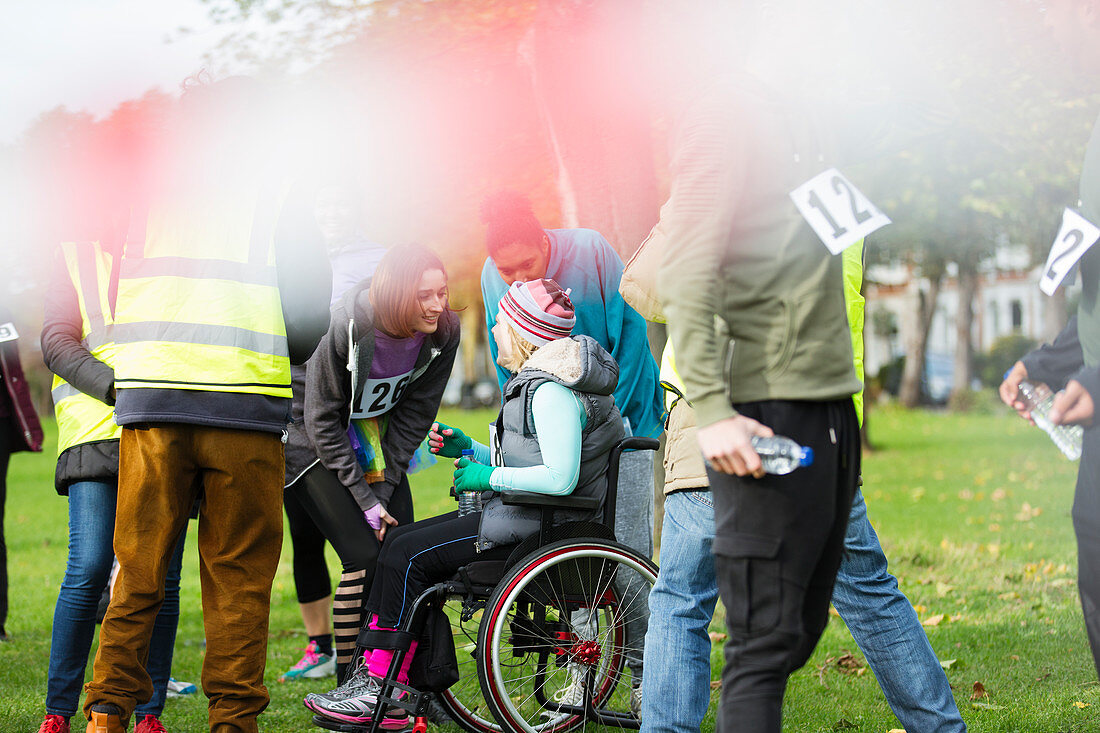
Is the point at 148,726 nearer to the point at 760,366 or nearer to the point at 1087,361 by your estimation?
the point at 760,366

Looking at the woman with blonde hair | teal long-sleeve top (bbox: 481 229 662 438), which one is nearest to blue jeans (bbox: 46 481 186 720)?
the woman with blonde hair

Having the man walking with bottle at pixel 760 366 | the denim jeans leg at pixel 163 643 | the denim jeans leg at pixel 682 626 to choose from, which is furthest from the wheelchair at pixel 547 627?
the man walking with bottle at pixel 760 366

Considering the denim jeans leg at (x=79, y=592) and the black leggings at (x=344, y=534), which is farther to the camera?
the black leggings at (x=344, y=534)

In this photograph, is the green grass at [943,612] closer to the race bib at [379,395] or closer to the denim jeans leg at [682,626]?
the denim jeans leg at [682,626]

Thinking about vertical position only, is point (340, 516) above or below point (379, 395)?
below

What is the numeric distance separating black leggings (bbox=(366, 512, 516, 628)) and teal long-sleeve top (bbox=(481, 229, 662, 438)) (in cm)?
71

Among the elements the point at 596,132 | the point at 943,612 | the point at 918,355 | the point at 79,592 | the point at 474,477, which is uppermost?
the point at 596,132

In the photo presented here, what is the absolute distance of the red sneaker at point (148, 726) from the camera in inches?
139

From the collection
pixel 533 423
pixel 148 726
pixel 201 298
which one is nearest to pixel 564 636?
pixel 533 423

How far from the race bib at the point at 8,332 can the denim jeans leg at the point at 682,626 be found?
11.7ft

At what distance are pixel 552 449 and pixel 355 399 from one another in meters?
0.88

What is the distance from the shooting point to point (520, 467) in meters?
3.49

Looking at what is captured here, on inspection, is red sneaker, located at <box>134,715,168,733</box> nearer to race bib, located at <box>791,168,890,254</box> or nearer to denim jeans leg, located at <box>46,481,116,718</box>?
denim jeans leg, located at <box>46,481,116,718</box>

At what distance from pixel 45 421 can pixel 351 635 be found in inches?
1219
